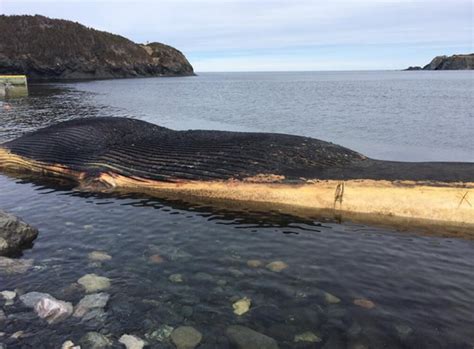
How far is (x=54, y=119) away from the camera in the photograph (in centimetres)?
3441

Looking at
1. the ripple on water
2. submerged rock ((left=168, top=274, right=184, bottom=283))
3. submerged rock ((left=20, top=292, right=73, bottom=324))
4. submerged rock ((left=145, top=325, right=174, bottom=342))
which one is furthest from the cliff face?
submerged rock ((left=145, top=325, right=174, bottom=342))

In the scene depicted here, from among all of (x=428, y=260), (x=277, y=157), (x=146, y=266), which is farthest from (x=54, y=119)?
(x=428, y=260)

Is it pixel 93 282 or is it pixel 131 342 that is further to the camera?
pixel 93 282

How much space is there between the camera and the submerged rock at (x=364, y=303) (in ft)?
22.2

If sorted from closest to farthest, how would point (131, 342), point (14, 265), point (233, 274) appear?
point (131, 342), point (233, 274), point (14, 265)

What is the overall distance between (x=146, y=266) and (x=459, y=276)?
5616mm

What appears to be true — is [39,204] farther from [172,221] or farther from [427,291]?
[427,291]

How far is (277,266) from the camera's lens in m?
8.13

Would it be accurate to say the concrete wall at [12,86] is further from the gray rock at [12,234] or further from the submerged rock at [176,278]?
the submerged rock at [176,278]

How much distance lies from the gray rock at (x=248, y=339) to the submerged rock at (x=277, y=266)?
74.9 inches

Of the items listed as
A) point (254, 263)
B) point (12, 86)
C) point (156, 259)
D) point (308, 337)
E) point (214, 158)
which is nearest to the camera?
point (308, 337)

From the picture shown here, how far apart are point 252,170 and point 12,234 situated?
5.87m

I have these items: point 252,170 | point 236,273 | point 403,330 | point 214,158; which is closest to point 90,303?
point 236,273

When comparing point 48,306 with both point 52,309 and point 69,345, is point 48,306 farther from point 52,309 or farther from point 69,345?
point 69,345
